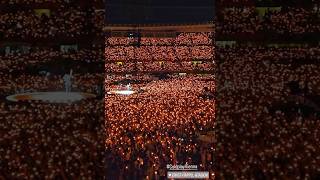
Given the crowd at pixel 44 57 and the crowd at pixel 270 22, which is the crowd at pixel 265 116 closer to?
the crowd at pixel 270 22

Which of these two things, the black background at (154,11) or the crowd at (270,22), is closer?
the black background at (154,11)

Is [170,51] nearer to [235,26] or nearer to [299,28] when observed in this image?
[235,26]

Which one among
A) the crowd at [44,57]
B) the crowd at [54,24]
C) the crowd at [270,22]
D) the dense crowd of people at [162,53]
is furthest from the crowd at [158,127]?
the crowd at [54,24]

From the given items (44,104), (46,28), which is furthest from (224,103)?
(46,28)

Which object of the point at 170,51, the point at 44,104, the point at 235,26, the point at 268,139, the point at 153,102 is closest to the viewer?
the point at 268,139

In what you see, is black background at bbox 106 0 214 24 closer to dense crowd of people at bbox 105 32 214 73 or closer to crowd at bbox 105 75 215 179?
dense crowd of people at bbox 105 32 214 73

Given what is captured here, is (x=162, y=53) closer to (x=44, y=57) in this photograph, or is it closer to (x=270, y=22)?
(x=270, y=22)
